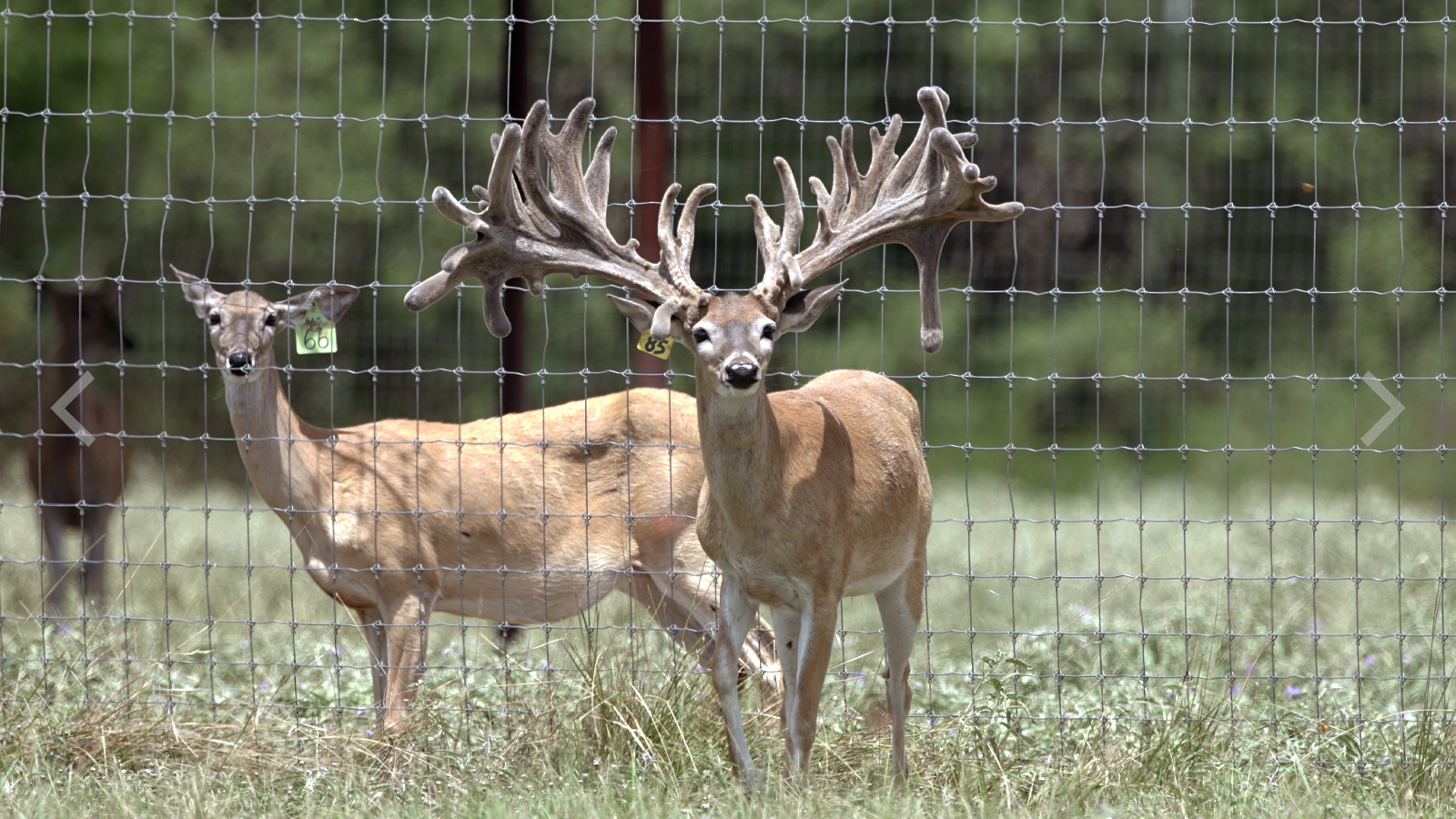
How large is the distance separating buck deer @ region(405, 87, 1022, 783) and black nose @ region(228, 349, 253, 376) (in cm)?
136

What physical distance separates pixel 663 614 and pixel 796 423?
1.93 m

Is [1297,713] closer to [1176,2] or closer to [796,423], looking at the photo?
[796,423]

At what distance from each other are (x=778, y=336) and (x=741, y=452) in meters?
0.33

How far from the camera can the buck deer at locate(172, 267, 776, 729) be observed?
5273mm

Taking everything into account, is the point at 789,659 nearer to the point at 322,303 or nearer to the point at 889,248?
the point at 322,303

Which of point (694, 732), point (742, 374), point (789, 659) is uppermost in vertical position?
point (742, 374)

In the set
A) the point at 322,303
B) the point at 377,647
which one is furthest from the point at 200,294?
the point at 377,647

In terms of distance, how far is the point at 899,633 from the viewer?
14.5 ft

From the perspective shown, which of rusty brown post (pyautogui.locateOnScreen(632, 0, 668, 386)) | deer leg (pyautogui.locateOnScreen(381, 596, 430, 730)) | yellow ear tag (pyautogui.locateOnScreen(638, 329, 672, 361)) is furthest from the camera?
rusty brown post (pyautogui.locateOnScreen(632, 0, 668, 386))

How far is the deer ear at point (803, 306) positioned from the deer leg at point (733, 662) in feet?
2.37

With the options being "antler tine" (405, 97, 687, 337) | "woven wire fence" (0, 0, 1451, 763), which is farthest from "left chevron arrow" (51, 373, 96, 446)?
"woven wire fence" (0, 0, 1451, 763)

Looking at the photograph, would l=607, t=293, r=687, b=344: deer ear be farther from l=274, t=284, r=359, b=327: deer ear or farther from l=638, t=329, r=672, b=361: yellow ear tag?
l=274, t=284, r=359, b=327: deer ear

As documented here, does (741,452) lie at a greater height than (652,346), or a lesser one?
lesser

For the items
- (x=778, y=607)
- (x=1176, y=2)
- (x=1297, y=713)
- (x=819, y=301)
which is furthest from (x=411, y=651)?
(x=1176, y=2)
